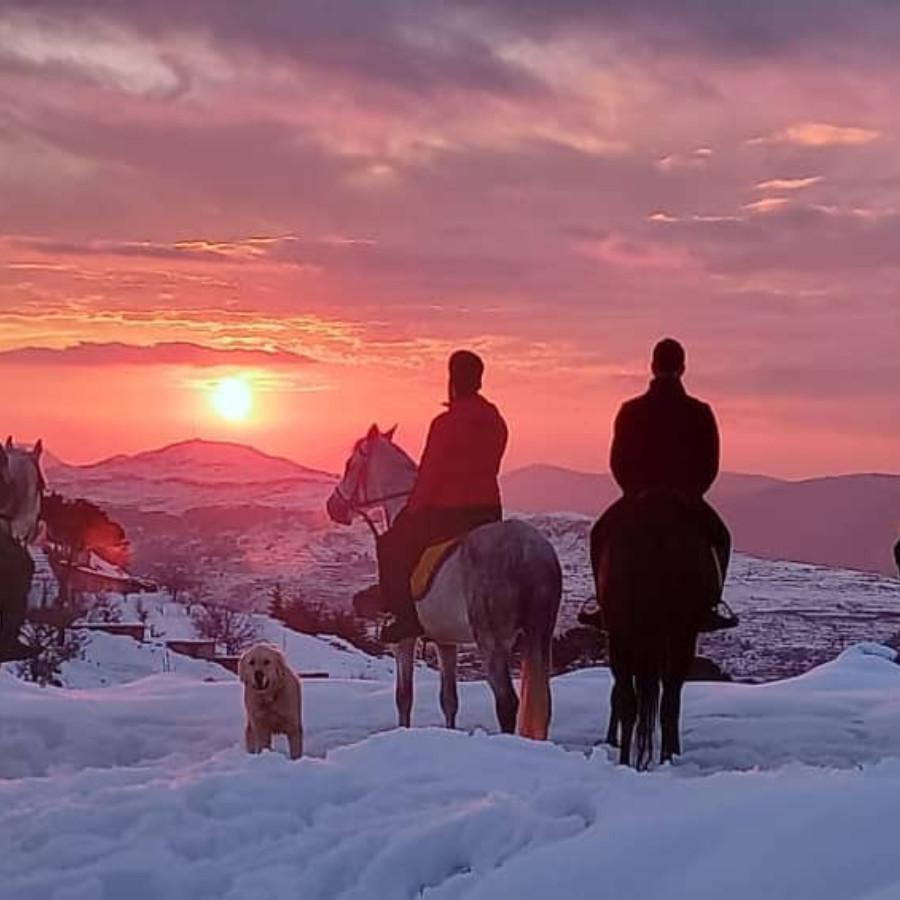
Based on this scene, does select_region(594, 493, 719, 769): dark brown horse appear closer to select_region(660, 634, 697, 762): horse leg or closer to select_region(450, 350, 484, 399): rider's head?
select_region(660, 634, 697, 762): horse leg

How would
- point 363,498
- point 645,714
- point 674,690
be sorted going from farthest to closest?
point 363,498, point 674,690, point 645,714

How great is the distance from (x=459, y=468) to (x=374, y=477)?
52.6 inches

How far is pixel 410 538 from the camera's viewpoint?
11258 millimetres

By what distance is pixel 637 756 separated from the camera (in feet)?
30.5

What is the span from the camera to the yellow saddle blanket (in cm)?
1082

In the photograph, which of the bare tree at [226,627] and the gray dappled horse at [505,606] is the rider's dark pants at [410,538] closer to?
the gray dappled horse at [505,606]

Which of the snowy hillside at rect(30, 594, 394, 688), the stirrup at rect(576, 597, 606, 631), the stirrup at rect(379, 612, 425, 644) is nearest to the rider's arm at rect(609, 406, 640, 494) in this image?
the stirrup at rect(576, 597, 606, 631)

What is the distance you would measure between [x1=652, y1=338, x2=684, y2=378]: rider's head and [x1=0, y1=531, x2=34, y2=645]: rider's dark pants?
4.40m

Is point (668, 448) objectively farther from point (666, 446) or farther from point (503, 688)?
point (503, 688)

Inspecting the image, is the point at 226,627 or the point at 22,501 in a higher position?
the point at 22,501

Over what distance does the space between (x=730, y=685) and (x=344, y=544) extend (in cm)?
5959

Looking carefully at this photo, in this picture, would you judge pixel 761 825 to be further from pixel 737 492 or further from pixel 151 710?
pixel 737 492

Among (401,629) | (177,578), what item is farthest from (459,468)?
(177,578)

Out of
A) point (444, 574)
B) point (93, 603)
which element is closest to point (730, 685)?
point (444, 574)
